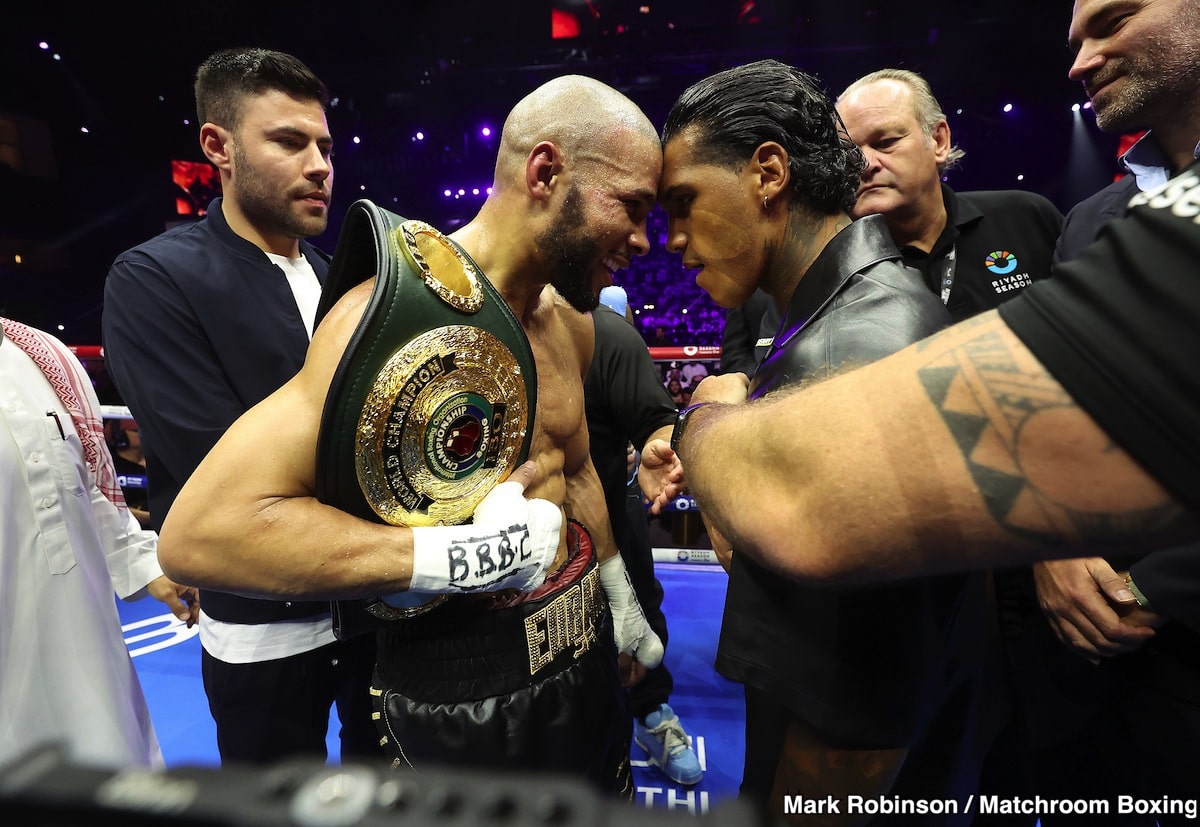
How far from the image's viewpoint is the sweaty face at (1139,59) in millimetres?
1322

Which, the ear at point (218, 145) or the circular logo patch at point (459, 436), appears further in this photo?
the ear at point (218, 145)

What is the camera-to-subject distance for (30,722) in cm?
144

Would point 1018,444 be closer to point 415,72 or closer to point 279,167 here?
point 279,167

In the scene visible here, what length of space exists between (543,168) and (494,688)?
3.68 feet

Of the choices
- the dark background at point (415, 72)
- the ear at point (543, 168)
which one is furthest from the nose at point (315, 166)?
the dark background at point (415, 72)

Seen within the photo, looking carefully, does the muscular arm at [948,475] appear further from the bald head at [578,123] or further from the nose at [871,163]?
the nose at [871,163]

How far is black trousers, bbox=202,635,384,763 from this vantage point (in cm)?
161

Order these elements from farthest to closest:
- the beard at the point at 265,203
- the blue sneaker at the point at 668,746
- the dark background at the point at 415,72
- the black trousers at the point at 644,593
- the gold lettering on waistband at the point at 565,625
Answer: the dark background at the point at 415,72 < the black trousers at the point at 644,593 < the blue sneaker at the point at 668,746 < the beard at the point at 265,203 < the gold lettering on waistband at the point at 565,625

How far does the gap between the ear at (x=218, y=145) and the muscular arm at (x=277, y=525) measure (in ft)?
4.26

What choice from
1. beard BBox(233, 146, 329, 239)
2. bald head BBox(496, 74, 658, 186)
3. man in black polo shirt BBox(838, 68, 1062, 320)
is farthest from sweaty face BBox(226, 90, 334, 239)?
man in black polo shirt BBox(838, 68, 1062, 320)

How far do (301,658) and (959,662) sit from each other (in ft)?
5.28

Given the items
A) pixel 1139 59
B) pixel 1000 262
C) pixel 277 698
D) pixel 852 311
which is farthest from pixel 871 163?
pixel 277 698

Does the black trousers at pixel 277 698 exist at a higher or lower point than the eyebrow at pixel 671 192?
lower

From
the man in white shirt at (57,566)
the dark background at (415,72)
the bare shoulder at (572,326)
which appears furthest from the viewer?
the dark background at (415,72)
